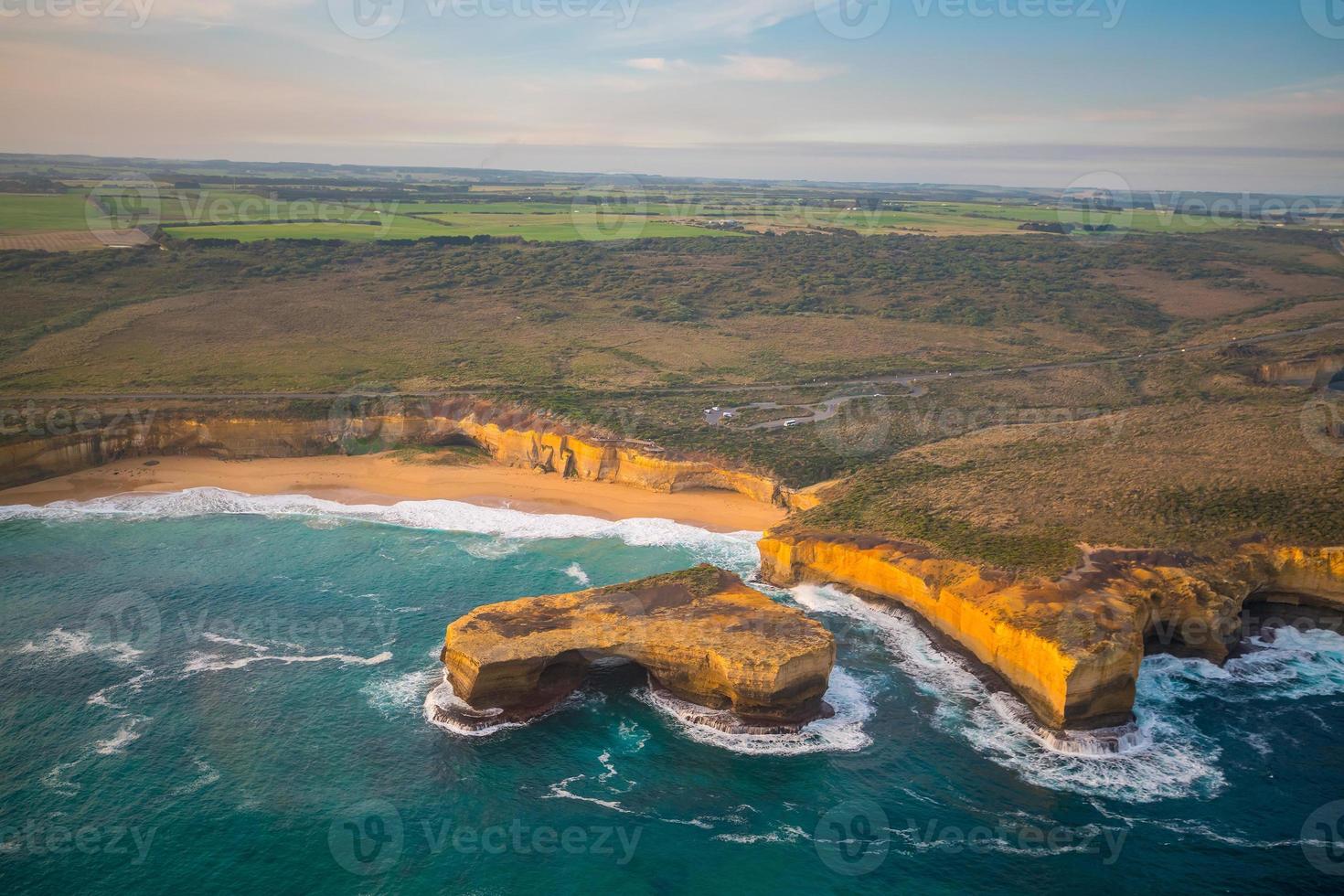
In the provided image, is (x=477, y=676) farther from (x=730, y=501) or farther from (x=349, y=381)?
(x=349, y=381)

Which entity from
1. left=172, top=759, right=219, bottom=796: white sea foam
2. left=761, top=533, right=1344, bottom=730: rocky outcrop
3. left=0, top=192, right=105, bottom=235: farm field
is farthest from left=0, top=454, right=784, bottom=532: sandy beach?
left=0, top=192, right=105, bottom=235: farm field

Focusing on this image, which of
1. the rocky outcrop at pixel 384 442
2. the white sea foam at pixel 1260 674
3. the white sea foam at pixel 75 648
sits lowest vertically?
the white sea foam at pixel 75 648

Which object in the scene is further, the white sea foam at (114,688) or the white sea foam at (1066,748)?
the white sea foam at (114,688)

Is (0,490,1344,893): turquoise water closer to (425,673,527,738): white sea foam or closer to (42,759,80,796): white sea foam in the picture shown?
(42,759,80,796): white sea foam

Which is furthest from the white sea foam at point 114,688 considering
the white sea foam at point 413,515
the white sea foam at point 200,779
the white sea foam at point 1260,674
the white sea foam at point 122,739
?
the white sea foam at point 1260,674

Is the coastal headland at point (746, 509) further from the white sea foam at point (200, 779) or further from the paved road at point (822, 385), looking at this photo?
the white sea foam at point (200, 779)

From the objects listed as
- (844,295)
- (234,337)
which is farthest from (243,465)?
(844,295)
